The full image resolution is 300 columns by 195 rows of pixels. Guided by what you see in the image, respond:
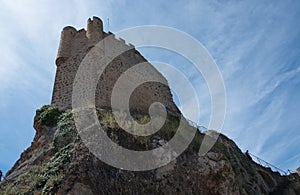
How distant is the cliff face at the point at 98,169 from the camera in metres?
10.4

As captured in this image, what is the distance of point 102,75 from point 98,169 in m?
7.67

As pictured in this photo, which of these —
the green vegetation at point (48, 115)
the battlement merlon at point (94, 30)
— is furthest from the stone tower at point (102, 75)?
the green vegetation at point (48, 115)

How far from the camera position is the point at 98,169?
1063 centimetres

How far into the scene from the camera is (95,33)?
60.9 ft

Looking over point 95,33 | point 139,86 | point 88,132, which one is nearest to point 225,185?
point 88,132

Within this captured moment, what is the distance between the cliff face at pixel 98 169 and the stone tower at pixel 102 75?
76.1 inches

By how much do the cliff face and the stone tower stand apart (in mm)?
1934

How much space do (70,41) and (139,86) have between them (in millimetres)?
5097

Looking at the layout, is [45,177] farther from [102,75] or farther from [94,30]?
[94,30]

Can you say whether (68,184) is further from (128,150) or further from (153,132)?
(153,132)

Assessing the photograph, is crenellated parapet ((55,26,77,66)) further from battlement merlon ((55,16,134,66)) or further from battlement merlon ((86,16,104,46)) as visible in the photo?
battlement merlon ((86,16,104,46))

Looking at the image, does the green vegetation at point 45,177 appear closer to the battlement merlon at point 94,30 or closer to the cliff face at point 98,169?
the cliff face at point 98,169

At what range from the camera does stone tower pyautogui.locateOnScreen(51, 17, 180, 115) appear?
53.9 ft

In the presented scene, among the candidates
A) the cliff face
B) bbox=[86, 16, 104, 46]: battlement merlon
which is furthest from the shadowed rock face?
bbox=[86, 16, 104, 46]: battlement merlon
